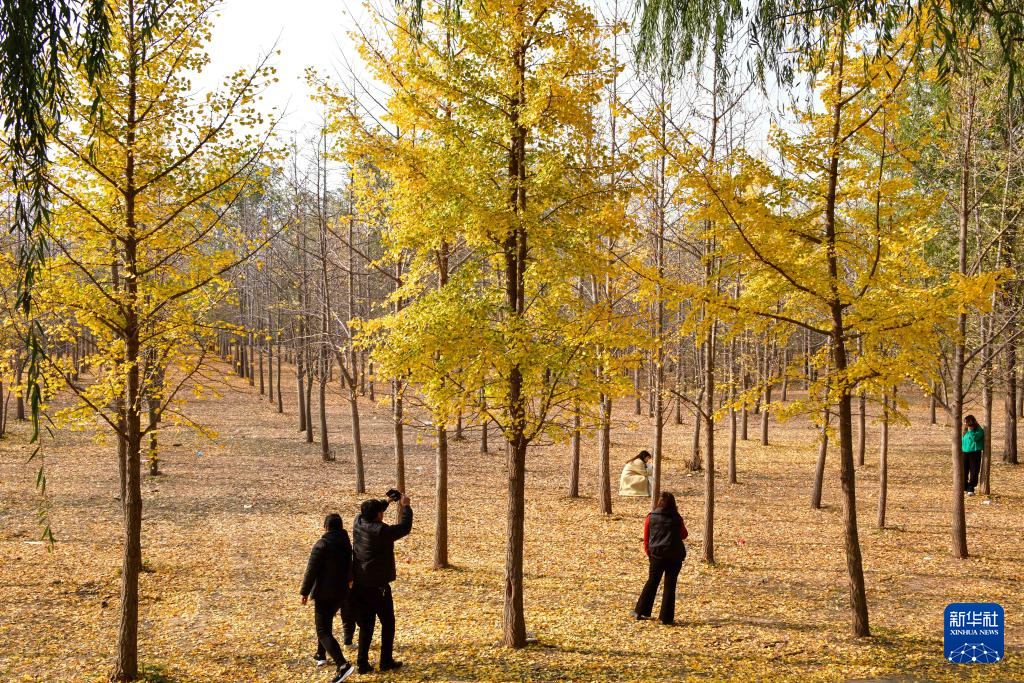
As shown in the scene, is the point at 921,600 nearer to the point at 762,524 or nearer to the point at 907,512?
the point at 762,524

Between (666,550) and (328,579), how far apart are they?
3.63m

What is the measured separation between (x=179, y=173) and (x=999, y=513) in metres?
14.5

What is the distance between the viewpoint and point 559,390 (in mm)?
7316

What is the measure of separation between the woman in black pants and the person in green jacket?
30.7ft

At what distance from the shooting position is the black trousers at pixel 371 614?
6.68m

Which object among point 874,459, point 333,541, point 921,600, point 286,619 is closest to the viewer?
point 333,541

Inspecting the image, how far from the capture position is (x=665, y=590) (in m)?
8.21

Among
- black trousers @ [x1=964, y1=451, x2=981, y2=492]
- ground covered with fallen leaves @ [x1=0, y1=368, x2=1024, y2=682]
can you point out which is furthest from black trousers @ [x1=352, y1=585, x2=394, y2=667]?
black trousers @ [x1=964, y1=451, x2=981, y2=492]

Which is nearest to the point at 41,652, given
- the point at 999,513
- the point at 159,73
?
the point at 159,73

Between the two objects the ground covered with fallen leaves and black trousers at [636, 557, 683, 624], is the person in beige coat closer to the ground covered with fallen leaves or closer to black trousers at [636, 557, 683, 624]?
the ground covered with fallen leaves

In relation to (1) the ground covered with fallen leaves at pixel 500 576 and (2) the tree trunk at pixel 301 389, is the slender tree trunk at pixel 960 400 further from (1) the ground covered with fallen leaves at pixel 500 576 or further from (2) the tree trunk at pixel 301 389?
(2) the tree trunk at pixel 301 389

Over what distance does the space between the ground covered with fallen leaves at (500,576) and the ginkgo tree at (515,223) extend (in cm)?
158

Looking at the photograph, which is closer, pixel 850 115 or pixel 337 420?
pixel 850 115

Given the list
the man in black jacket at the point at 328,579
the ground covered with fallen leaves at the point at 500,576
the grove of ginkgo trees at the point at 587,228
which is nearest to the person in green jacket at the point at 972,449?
the ground covered with fallen leaves at the point at 500,576
